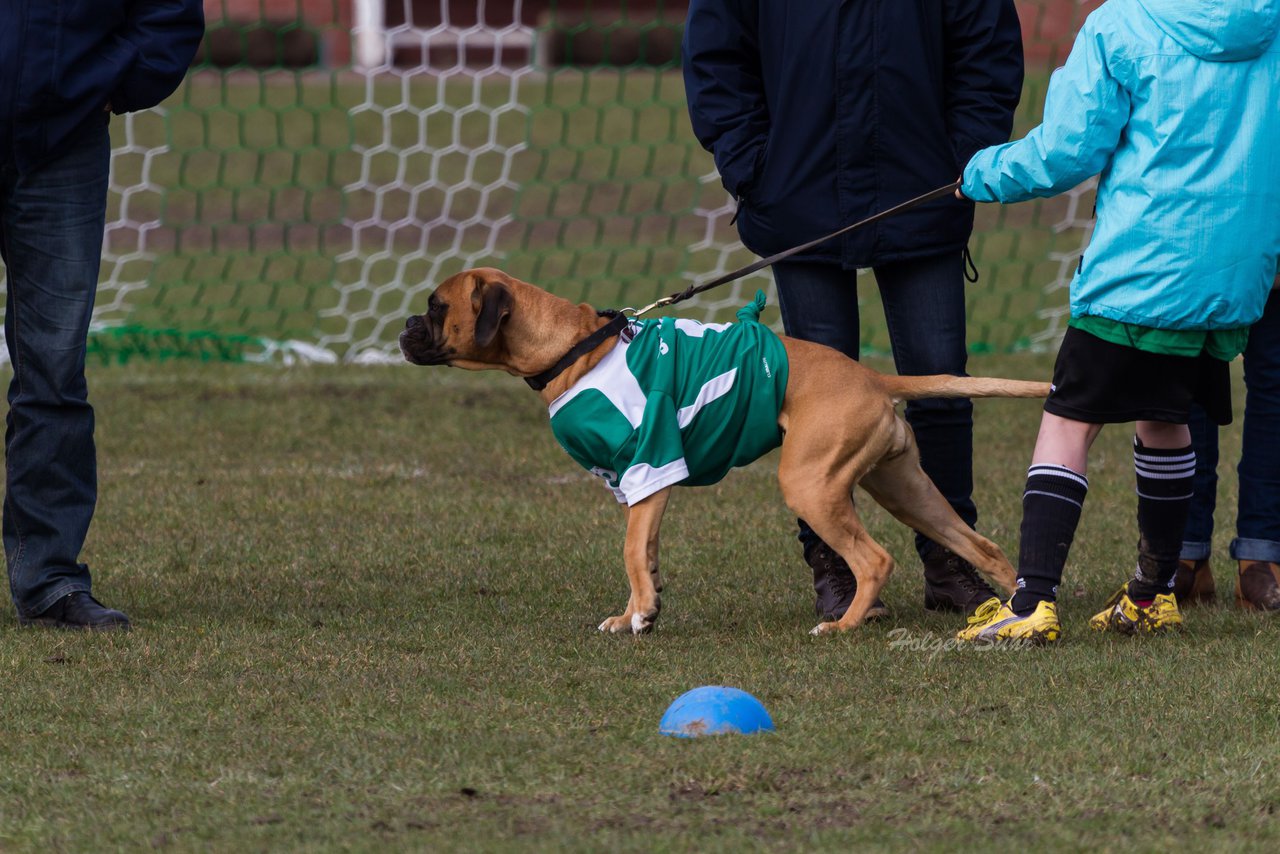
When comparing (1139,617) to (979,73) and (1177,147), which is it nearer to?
(1177,147)

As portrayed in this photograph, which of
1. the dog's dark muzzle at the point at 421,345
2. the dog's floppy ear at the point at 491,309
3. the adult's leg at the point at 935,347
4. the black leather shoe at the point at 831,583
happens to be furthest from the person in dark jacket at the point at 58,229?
the adult's leg at the point at 935,347

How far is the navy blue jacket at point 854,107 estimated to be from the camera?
5.18 meters

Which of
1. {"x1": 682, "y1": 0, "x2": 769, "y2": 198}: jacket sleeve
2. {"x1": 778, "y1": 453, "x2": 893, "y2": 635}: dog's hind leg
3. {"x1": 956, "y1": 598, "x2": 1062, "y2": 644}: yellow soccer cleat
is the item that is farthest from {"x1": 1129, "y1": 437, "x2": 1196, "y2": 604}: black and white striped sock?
{"x1": 682, "y1": 0, "x2": 769, "y2": 198}: jacket sleeve

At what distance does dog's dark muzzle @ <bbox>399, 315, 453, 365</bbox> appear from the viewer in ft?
16.9

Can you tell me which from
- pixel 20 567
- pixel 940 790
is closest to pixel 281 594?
pixel 20 567

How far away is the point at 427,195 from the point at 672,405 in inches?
581

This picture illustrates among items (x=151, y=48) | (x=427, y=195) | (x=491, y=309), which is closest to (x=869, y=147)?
(x=491, y=309)

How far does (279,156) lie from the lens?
20.5 metres

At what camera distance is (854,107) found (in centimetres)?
521

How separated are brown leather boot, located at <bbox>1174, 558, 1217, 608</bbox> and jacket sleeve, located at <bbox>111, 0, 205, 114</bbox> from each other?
3332mm

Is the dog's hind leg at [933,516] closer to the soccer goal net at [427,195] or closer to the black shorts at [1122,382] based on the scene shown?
the black shorts at [1122,382]

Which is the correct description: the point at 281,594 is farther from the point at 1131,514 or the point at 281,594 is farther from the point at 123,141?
the point at 123,141

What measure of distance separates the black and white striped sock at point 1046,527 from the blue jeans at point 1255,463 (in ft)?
2.75

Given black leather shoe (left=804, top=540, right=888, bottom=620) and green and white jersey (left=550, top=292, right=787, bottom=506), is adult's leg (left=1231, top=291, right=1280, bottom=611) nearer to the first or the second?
black leather shoe (left=804, top=540, right=888, bottom=620)
